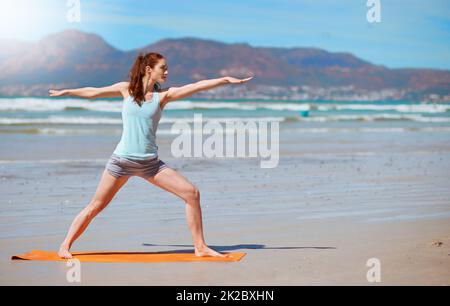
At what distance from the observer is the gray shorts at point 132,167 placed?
614 centimetres

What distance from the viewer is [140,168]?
20.2 feet

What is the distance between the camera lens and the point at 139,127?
6.07 meters

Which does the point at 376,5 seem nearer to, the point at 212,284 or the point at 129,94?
the point at 129,94

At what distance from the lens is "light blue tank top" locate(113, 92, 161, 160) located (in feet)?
19.9

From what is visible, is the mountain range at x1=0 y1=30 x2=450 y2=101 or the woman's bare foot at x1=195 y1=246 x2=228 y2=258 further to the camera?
the mountain range at x1=0 y1=30 x2=450 y2=101

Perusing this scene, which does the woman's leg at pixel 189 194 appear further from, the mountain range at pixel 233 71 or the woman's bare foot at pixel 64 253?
the mountain range at pixel 233 71

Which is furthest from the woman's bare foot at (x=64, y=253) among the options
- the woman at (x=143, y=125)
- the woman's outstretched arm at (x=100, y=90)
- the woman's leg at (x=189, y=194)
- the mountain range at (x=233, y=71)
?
the mountain range at (x=233, y=71)

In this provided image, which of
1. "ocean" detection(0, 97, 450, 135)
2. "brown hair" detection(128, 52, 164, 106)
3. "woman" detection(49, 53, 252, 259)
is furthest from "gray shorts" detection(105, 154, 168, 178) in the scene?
"ocean" detection(0, 97, 450, 135)

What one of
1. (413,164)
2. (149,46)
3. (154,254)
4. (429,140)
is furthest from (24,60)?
(154,254)

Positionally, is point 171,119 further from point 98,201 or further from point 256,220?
point 98,201

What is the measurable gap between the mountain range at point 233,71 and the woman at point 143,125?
67.9 meters

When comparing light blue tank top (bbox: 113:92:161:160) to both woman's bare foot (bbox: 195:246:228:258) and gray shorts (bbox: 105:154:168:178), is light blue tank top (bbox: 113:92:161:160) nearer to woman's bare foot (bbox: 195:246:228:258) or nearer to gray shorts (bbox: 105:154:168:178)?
gray shorts (bbox: 105:154:168:178)

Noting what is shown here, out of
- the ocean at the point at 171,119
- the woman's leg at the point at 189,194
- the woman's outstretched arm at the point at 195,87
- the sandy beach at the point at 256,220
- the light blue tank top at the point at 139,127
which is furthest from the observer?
the ocean at the point at 171,119

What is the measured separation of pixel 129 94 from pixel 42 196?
426 centimetres
